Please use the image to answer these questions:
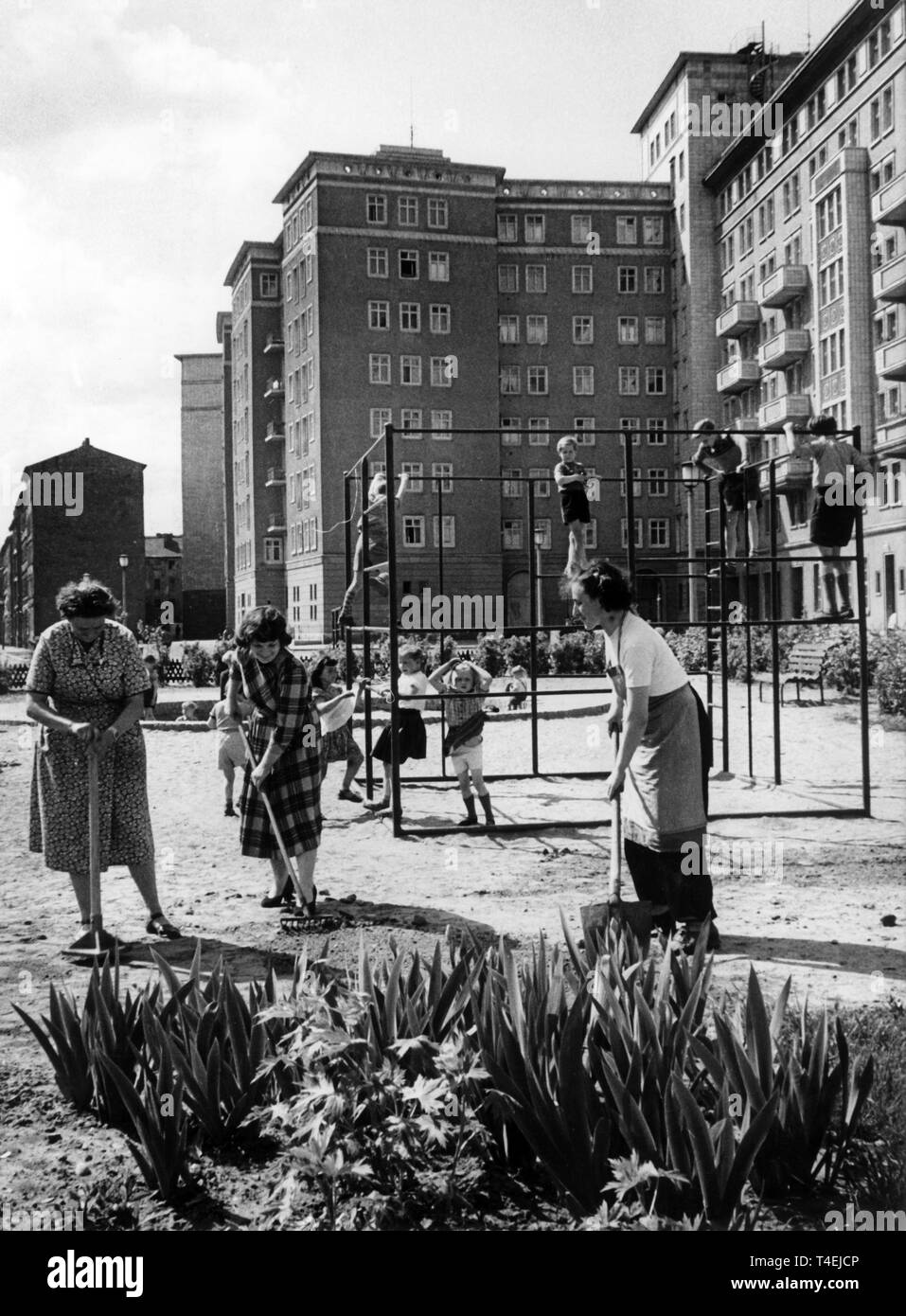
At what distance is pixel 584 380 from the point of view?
62.7 m

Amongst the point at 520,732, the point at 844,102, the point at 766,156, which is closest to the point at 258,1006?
the point at 520,732

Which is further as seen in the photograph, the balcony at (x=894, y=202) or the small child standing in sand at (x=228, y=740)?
the balcony at (x=894, y=202)

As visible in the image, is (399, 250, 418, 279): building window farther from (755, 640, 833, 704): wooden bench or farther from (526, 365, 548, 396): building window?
(755, 640, 833, 704): wooden bench

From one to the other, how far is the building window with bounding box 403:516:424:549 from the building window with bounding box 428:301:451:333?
921cm

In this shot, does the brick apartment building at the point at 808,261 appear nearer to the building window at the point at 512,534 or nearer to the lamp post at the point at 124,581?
the building window at the point at 512,534

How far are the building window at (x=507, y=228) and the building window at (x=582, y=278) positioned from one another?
343 centimetres

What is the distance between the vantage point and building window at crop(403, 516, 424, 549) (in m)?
58.4

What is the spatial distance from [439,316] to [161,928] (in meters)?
55.7

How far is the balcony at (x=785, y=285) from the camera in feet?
151

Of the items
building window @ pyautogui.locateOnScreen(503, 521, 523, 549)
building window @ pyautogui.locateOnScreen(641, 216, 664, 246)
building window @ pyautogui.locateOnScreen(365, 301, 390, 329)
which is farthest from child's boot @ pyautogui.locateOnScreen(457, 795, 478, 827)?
building window @ pyautogui.locateOnScreen(641, 216, 664, 246)

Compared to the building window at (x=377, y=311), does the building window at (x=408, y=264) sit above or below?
above

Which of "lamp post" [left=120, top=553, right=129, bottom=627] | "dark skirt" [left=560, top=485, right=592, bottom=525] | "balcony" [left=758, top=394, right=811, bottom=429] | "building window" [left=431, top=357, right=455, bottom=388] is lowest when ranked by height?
"dark skirt" [left=560, top=485, right=592, bottom=525]

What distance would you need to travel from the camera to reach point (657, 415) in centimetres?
6353

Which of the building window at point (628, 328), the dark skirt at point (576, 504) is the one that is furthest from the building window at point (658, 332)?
the dark skirt at point (576, 504)
